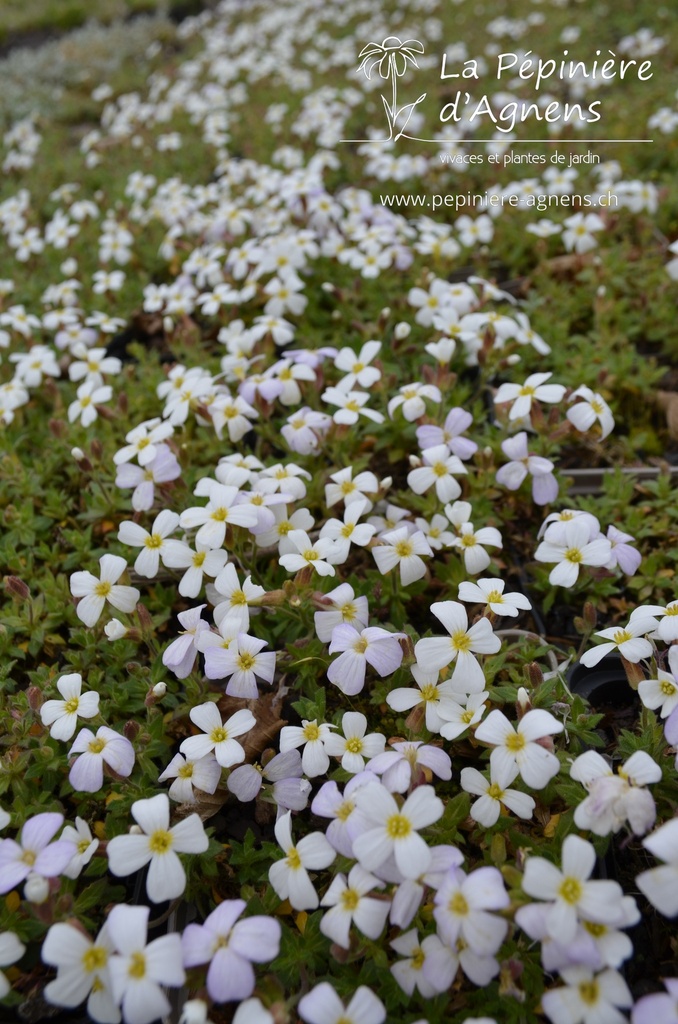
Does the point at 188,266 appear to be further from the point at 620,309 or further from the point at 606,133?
the point at 606,133

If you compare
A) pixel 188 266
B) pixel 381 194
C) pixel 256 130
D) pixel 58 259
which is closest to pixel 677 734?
pixel 188 266

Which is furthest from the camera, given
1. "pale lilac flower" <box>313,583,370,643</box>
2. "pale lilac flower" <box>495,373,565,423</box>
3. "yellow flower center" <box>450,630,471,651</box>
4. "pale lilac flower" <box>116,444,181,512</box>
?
"pale lilac flower" <box>495,373,565,423</box>

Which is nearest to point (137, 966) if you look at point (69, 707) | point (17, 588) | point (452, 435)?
point (69, 707)

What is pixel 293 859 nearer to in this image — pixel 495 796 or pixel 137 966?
pixel 137 966

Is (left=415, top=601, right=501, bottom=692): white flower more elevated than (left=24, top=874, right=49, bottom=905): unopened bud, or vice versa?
(left=415, top=601, right=501, bottom=692): white flower

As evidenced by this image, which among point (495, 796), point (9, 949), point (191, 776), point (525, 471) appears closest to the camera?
point (9, 949)

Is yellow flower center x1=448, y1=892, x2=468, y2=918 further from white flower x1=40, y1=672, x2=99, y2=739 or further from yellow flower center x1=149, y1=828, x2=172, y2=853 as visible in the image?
white flower x1=40, y1=672, x2=99, y2=739

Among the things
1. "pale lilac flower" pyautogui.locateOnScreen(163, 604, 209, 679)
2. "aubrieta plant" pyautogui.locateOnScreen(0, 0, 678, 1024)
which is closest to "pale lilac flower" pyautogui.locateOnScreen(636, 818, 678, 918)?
"aubrieta plant" pyautogui.locateOnScreen(0, 0, 678, 1024)
